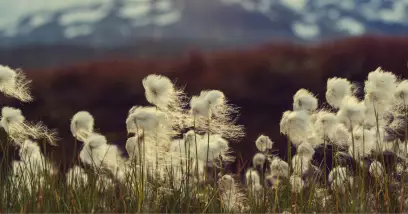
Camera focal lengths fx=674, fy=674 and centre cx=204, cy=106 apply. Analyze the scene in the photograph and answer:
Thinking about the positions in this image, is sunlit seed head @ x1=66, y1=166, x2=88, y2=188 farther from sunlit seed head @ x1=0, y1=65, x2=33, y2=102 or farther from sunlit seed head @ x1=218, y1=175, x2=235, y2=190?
sunlit seed head @ x1=218, y1=175, x2=235, y2=190

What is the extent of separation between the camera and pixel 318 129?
14.8ft

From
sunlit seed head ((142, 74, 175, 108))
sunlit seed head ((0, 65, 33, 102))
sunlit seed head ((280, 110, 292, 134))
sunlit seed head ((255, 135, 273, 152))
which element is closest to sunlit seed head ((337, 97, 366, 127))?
sunlit seed head ((280, 110, 292, 134))

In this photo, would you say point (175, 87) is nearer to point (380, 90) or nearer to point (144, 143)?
point (144, 143)

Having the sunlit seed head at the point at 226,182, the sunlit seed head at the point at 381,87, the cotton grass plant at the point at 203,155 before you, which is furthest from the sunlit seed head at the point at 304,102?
the sunlit seed head at the point at 226,182

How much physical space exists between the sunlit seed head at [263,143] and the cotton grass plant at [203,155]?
0.69 feet

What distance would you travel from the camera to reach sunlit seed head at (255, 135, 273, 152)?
491 cm

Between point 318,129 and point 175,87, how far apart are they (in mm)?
1010

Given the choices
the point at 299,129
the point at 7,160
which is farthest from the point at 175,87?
the point at 7,160

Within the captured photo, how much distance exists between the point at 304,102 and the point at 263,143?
2.27ft

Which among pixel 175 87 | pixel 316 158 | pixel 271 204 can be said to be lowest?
pixel 271 204

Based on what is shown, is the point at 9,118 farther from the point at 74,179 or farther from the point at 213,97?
the point at 213,97

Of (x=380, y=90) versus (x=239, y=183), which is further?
(x=239, y=183)

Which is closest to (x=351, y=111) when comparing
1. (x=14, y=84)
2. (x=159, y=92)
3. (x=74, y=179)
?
(x=159, y=92)

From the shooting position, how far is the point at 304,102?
14.4 feet
